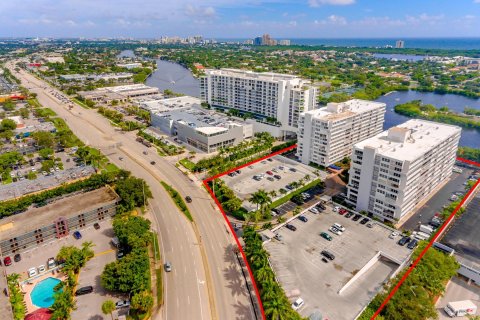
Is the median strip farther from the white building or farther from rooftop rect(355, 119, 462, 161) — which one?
rooftop rect(355, 119, 462, 161)

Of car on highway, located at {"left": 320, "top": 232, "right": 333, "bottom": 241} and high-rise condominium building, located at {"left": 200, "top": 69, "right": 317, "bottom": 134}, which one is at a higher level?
high-rise condominium building, located at {"left": 200, "top": 69, "right": 317, "bottom": 134}

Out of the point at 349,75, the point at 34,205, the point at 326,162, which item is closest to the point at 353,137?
the point at 326,162

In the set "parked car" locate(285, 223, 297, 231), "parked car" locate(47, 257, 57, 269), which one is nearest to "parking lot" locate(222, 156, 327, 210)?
"parked car" locate(285, 223, 297, 231)

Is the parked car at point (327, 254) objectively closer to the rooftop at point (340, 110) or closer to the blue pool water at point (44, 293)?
the rooftop at point (340, 110)

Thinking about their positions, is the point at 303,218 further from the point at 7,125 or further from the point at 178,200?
the point at 7,125

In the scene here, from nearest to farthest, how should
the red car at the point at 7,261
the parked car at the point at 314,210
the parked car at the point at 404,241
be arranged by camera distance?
the red car at the point at 7,261 < the parked car at the point at 404,241 < the parked car at the point at 314,210

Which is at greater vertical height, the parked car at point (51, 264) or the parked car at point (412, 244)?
the parked car at point (412, 244)

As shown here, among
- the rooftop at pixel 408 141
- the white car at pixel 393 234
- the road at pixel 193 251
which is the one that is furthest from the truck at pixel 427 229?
the road at pixel 193 251

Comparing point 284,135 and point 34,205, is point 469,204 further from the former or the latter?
point 34,205
